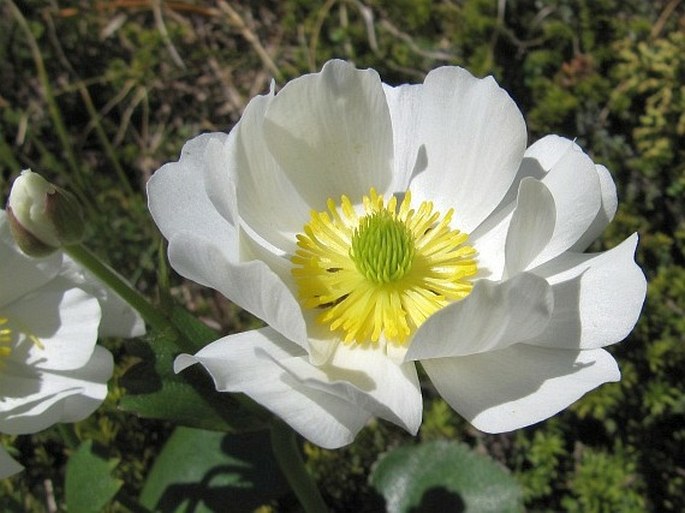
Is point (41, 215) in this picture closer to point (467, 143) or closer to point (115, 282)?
point (115, 282)

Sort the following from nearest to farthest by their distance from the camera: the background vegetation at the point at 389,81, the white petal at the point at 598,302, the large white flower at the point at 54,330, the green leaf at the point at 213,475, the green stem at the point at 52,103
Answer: the white petal at the point at 598,302, the large white flower at the point at 54,330, the green leaf at the point at 213,475, the background vegetation at the point at 389,81, the green stem at the point at 52,103

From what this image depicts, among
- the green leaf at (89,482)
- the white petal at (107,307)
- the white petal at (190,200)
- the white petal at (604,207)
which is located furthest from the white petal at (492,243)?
the green leaf at (89,482)

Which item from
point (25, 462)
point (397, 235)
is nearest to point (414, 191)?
point (397, 235)

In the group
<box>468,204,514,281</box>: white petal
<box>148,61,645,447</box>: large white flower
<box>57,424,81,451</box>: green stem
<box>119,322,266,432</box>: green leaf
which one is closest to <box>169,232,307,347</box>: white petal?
<box>148,61,645,447</box>: large white flower

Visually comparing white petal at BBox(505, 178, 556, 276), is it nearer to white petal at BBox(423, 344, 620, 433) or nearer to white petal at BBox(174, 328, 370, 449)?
white petal at BBox(423, 344, 620, 433)

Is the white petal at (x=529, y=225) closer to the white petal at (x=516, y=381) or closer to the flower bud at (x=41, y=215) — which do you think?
the white petal at (x=516, y=381)

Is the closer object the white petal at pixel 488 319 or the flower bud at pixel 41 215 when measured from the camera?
the white petal at pixel 488 319
